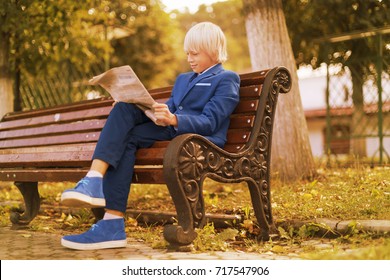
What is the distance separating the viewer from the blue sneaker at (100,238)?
3818mm

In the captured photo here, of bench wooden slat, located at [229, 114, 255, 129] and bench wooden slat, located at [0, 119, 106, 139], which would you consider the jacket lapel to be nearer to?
bench wooden slat, located at [229, 114, 255, 129]

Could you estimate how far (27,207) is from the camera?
17.6ft

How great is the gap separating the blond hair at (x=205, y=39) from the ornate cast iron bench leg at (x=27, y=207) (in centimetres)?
217

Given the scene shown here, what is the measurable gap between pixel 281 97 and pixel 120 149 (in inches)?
127

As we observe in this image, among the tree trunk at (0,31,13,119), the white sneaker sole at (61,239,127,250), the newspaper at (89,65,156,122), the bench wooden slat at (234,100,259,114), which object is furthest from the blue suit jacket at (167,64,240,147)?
the tree trunk at (0,31,13,119)

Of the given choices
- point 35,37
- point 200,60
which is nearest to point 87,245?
point 200,60

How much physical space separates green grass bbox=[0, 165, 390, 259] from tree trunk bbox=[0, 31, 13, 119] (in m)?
1.31

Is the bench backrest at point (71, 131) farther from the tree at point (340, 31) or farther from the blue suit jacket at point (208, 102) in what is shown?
the tree at point (340, 31)

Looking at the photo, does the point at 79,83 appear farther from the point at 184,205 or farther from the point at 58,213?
the point at 184,205

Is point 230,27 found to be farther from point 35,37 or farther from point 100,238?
point 100,238

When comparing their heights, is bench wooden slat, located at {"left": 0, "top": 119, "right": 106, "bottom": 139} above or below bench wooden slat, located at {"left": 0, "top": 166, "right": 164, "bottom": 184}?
above

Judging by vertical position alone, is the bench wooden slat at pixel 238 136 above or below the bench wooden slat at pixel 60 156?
above

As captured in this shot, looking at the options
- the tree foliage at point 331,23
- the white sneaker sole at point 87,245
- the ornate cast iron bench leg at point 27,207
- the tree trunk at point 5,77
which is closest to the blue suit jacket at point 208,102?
the white sneaker sole at point 87,245

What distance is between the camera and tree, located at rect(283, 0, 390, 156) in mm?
9445
